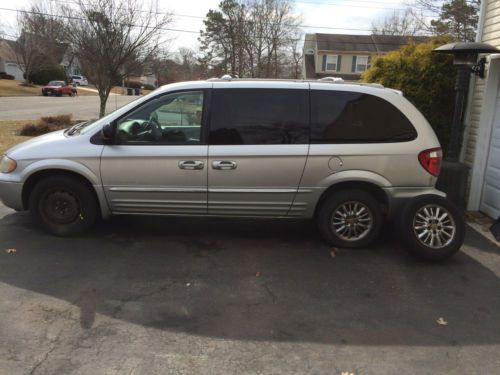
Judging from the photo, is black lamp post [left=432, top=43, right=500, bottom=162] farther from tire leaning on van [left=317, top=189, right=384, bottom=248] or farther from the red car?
the red car

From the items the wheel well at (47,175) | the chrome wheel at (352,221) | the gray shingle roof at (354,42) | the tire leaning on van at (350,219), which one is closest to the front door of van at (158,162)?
the wheel well at (47,175)

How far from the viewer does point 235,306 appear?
12.9ft

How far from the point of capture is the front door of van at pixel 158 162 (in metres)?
5.10

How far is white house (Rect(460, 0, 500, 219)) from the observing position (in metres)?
6.76

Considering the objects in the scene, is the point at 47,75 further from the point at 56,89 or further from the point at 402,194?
the point at 402,194

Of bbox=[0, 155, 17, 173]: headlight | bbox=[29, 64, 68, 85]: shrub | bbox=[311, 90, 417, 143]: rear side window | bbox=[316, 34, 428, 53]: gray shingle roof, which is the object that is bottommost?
bbox=[0, 155, 17, 173]: headlight

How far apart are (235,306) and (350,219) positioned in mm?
1949

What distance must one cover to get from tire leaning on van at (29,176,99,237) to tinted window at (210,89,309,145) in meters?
1.64

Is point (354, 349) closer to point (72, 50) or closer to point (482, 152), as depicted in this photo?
point (482, 152)

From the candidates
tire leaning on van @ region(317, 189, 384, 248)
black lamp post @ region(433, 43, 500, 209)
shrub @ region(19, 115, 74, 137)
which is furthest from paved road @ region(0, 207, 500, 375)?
shrub @ region(19, 115, 74, 137)

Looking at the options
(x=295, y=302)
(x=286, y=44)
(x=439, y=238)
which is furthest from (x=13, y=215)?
(x=286, y=44)

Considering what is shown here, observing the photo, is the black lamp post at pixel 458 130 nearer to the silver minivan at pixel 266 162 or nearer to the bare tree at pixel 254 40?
the silver minivan at pixel 266 162

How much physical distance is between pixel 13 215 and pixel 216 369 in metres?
4.41

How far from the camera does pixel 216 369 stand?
10.1 ft
